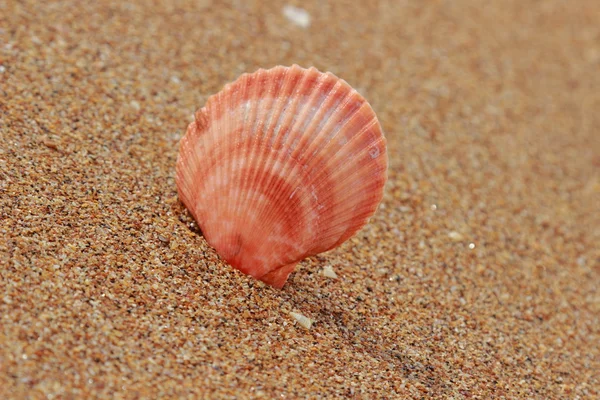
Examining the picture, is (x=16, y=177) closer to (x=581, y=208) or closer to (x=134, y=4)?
(x=134, y=4)

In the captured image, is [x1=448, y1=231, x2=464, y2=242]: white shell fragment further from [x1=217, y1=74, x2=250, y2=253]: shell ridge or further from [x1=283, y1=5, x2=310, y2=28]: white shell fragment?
[x1=283, y1=5, x2=310, y2=28]: white shell fragment

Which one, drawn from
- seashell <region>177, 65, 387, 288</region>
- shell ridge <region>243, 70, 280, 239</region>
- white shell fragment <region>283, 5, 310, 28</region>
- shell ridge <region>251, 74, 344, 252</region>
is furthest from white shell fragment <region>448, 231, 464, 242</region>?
white shell fragment <region>283, 5, 310, 28</region>

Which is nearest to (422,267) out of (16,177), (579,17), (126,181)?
(126,181)

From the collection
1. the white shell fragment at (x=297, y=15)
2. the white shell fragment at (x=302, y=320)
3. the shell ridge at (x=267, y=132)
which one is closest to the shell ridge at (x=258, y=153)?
the shell ridge at (x=267, y=132)

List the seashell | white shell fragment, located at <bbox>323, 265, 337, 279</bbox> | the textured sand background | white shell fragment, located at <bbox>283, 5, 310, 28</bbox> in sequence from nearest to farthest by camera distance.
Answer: the textured sand background < the seashell < white shell fragment, located at <bbox>323, 265, 337, 279</bbox> < white shell fragment, located at <bbox>283, 5, 310, 28</bbox>

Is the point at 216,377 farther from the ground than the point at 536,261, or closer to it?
closer to it

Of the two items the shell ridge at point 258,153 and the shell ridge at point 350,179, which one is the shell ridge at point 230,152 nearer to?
the shell ridge at point 258,153
